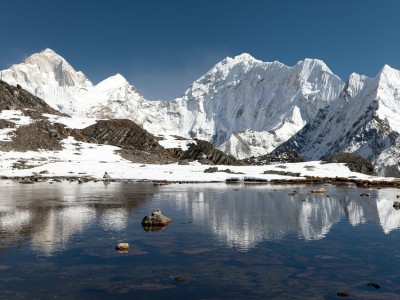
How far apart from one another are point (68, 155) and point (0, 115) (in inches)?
1746

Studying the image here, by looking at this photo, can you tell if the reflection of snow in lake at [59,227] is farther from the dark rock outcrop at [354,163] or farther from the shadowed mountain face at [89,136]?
the dark rock outcrop at [354,163]

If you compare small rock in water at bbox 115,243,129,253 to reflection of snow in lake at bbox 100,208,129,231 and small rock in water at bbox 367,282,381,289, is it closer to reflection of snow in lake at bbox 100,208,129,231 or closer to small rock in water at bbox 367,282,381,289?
reflection of snow in lake at bbox 100,208,129,231

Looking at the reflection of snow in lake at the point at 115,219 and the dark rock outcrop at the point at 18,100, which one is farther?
the dark rock outcrop at the point at 18,100

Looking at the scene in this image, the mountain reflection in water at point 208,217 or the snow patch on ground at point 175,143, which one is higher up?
the snow patch on ground at point 175,143

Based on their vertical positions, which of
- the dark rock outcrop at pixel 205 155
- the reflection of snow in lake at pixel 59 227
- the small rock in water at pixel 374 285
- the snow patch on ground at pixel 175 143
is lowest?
the small rock in water at pixel 374 285

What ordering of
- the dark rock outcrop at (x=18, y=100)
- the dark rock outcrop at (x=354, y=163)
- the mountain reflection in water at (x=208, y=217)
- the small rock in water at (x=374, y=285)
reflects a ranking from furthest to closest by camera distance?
the dark rock outcrop at (x=18, y=100), the dark rock outcrop at (x=354, y=163), the mountain reflection in water at (x=208, y=217), the small rock in water at (x=374, y=285)

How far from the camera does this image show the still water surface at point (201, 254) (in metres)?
15.2

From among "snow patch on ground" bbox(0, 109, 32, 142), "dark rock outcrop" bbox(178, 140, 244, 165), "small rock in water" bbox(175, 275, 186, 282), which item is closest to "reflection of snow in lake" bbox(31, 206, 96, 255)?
"small rock in water" bbox(175, 275, 186, 282)

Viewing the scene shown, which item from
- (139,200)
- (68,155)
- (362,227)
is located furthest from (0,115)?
(362,227)

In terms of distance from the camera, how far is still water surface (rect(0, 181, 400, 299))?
1519cm

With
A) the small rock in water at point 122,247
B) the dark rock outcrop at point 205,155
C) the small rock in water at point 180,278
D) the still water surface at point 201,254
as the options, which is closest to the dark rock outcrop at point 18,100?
the dark rock outcrop at point 205,155

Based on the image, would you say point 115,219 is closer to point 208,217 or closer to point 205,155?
point 208,217

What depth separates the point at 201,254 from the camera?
20.1 metres

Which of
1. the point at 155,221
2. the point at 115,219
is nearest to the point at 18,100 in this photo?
the point at 115,219
